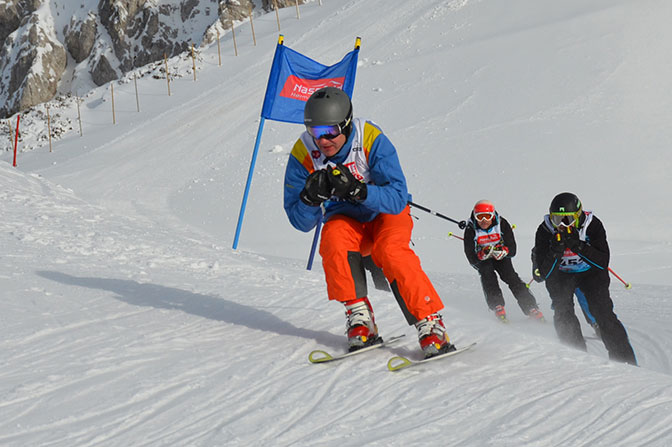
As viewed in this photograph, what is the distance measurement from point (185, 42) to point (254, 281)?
37.0 m

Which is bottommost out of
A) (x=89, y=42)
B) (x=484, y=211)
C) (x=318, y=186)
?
(x=484, y=211)

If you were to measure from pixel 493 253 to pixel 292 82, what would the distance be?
3812 mm

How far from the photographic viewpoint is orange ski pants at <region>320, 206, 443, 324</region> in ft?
10.7

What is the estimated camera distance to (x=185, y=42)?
130ft

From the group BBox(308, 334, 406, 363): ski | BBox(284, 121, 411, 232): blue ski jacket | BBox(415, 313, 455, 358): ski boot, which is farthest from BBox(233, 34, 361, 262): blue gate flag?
BBox(415, 313, 455, 358): ski boot

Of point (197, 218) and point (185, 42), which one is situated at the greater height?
point (185, 42)

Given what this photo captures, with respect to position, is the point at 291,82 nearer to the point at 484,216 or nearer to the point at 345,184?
the point at 484,216

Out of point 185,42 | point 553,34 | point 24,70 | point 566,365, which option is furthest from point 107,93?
point 566,365

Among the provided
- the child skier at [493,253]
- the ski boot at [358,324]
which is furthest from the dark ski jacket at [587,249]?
the ski boot at [358,324]

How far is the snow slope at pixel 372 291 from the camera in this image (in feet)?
8.73

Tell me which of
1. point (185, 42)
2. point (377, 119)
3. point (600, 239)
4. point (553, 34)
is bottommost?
point (600, 239)

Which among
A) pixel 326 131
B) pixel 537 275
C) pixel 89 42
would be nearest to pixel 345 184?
pixel 326 131

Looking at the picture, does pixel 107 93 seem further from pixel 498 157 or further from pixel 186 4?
pixel 498 157

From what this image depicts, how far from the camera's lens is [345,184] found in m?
3.10
